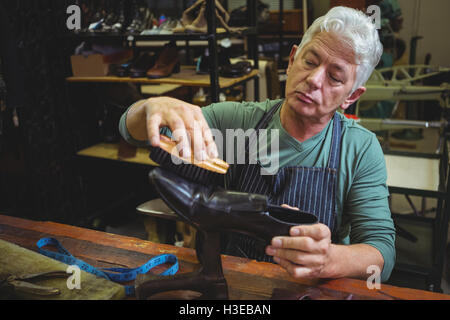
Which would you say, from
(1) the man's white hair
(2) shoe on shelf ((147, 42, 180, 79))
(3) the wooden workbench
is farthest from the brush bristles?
(2) shoe on shelf ((147, 42, 180, 79))

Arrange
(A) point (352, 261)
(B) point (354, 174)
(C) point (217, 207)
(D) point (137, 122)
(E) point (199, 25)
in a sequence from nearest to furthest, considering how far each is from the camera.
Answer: (C) point (217, 207) < (A) point (352, 261) < (D) point (137, 122) < (B) point (354, 174) < (E) point (199, 25)

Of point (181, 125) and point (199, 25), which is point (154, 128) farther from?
point (199, 25)

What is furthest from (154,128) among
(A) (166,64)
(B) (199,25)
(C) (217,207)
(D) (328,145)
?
(A) (166,64)

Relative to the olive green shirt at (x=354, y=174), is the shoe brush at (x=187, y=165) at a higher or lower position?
higher

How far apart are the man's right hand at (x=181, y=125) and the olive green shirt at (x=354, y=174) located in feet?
0.83

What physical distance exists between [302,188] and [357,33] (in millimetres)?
538

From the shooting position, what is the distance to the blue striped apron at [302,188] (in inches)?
53.2

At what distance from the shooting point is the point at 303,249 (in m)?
0.90

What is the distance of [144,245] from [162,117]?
1.39 feet

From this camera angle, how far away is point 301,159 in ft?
4.63

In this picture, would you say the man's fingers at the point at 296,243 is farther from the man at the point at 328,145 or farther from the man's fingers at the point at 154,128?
the man's fingers at the point at 154,128

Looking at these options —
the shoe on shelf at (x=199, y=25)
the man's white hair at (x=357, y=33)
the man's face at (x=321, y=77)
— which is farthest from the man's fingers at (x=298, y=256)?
the shoe on shelf at (x=199, y=25)

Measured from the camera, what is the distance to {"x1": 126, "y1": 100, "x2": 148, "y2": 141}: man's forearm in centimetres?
120

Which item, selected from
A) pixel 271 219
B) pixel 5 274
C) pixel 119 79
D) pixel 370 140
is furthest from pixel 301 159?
pixel 119 79
